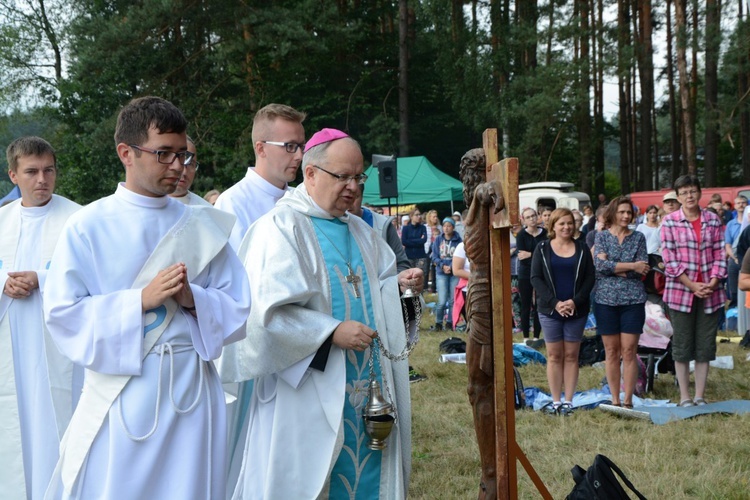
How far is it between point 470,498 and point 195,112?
79.7ft

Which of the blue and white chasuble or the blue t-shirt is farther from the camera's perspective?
the blue t-shirt

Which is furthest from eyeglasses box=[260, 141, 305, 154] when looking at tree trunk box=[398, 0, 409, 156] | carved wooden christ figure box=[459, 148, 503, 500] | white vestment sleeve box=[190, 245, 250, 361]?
tree trunk box=[398, 0, 409, 156]

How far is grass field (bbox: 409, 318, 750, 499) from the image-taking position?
18.6 feet

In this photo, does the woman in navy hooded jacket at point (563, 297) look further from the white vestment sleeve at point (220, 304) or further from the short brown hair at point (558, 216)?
the white vestment sleeve at point (220, 304)

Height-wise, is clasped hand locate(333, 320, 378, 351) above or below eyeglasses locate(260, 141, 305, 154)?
below

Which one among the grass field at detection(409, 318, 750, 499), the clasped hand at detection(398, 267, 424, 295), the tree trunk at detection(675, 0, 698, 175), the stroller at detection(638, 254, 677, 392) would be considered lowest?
the grass field at detection(409, 318, 750, 499)

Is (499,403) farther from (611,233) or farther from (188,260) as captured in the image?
(611,233)

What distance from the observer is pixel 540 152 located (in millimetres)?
33812

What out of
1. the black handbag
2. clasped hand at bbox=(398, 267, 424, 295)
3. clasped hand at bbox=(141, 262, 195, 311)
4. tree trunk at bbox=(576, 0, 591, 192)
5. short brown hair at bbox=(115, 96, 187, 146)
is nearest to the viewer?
clasped hand at bbox=(141, 262, 195, 311)

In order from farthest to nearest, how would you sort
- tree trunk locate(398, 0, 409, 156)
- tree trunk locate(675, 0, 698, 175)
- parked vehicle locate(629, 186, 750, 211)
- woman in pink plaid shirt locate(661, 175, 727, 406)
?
tree trunk locate(398, 0, 409, 156), parked vehicle locate(629, 186, 750, 211), tree trunk locate(675, 0, 698, 175), woman in pink plaid shirt locate(661, 175, 727, 406)

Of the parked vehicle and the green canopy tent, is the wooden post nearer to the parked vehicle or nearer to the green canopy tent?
the green canopy tent

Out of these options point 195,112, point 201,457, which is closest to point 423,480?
point 201,457

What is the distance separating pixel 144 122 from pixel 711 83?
24.1m

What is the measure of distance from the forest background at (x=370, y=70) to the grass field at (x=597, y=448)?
54.1 feet
